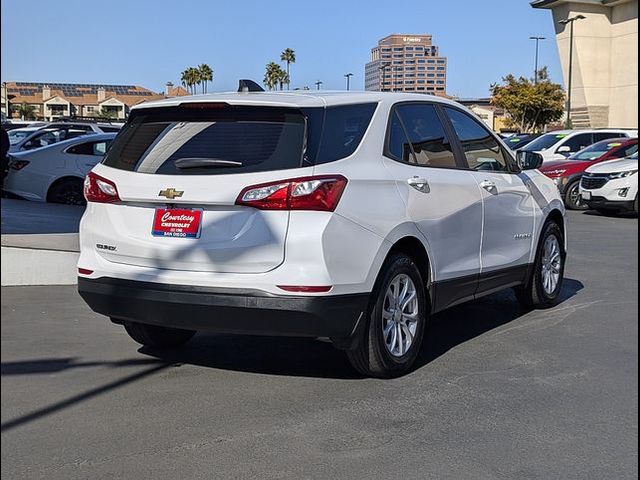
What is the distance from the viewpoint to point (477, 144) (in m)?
6.45

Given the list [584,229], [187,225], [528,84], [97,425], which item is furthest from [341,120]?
[528,84]

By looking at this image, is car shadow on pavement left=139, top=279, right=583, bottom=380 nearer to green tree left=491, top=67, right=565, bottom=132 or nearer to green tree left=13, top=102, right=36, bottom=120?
green tree left=491, top=67, right=565, bottom=132

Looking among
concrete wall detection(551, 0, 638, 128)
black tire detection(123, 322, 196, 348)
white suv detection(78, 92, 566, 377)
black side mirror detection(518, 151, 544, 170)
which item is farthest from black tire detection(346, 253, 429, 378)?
concrete wall detection(551, 0, 638, 128)

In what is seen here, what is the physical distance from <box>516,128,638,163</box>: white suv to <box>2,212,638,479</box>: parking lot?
52.7 ft

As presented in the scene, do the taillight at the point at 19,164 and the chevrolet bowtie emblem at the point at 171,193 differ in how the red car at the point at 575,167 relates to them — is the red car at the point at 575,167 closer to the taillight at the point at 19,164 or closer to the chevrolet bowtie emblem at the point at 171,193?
the taillight at the point at 19,164

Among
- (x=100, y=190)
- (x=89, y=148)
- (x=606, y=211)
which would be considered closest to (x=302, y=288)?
(x=100, y=190)

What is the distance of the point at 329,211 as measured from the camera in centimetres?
455

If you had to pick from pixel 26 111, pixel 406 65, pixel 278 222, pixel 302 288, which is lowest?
pixel 302 288

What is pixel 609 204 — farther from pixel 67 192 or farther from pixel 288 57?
pixel 288 57

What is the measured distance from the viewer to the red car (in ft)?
59.5

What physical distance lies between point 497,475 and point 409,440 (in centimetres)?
55

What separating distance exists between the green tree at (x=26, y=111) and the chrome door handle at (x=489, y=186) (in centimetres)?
8646

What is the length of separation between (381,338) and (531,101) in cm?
6054

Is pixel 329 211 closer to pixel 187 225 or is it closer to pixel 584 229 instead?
pixel 187 225
